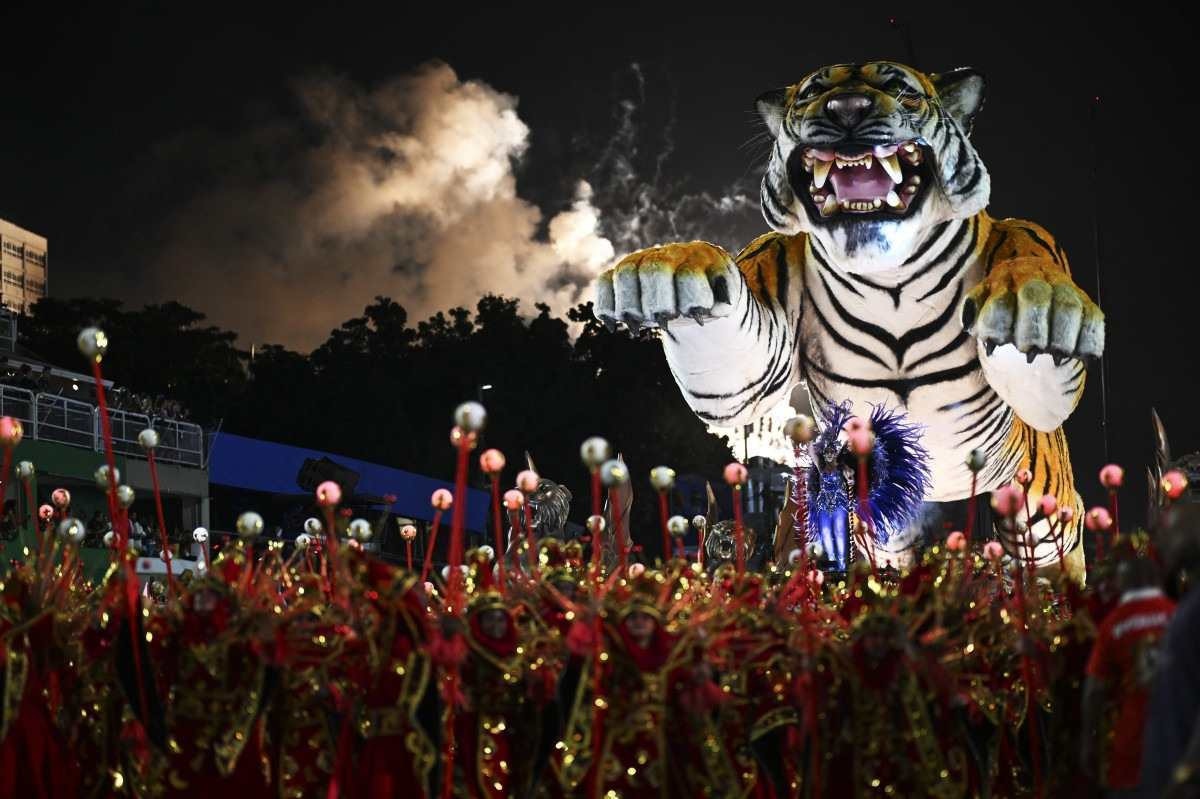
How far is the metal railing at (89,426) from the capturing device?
16922mm

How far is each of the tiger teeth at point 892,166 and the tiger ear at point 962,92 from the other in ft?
1.56

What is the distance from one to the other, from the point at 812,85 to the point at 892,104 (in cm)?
43

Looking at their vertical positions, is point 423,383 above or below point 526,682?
above

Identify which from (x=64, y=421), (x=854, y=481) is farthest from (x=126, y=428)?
(x=854, y=481)

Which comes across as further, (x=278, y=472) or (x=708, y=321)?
(x=278, y=472)

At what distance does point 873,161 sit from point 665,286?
1.01 metres

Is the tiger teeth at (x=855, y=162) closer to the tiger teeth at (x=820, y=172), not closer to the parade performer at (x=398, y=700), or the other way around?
the tiger teeth at (x=820, y=172)

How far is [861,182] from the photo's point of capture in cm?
784

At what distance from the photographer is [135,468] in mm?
19359

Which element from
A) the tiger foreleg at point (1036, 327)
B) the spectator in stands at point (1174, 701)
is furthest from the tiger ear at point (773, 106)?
the spectator in stands at point (1174, 701)

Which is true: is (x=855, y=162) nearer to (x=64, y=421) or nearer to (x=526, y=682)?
(x=526, y=682)

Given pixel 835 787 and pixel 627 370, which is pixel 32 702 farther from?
pixel 627 370

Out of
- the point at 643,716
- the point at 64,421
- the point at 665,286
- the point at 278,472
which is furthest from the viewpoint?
the point at 278,472

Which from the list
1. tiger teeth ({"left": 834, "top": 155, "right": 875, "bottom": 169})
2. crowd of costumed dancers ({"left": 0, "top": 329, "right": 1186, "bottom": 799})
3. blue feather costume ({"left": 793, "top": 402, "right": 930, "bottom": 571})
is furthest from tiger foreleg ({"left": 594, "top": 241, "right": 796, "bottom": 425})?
crowd of costumed dancers ({"left": 0, "top": 329, "right": 1186, "bottom": 799})
